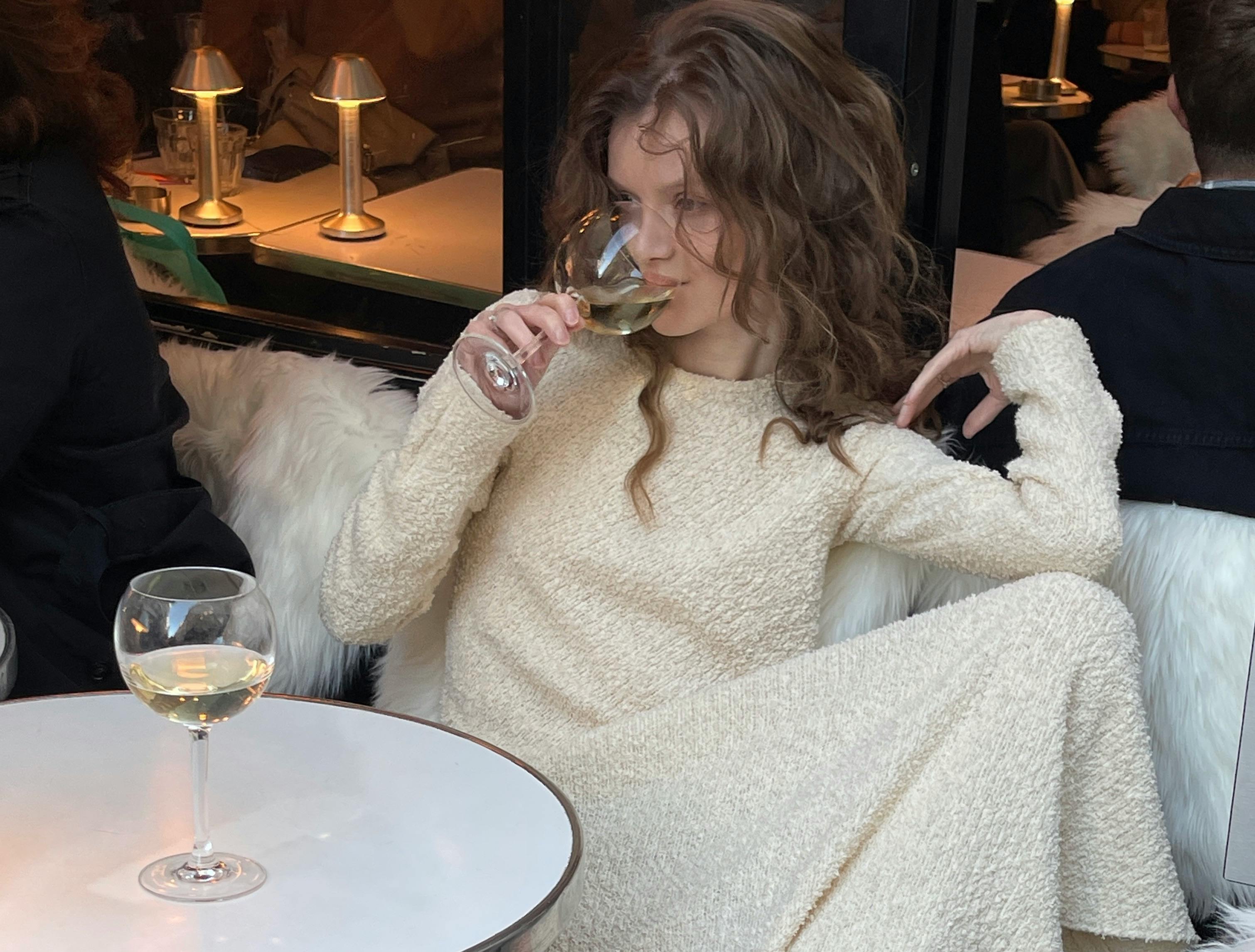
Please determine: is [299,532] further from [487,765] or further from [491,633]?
[487,765]

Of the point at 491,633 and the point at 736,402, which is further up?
the point at 736,402

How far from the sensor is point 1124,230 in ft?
5.06

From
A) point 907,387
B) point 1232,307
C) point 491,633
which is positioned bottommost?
point 491,633

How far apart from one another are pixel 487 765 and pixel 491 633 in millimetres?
413

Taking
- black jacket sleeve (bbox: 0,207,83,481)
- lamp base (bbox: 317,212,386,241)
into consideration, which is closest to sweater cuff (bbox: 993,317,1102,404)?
black jacket sleeve (bbox: 0,207,83,481)

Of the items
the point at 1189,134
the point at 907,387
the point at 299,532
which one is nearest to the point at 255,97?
the point at 299,532

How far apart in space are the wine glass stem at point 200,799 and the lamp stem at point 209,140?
1.64 metres

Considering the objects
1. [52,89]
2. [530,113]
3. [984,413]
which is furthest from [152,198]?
[984,413]

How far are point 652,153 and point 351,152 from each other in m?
1.00

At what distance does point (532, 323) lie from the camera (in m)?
1.37

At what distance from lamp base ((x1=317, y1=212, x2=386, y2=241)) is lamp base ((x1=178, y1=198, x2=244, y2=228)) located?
16 cm

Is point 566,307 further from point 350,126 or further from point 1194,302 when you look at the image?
point 350,126

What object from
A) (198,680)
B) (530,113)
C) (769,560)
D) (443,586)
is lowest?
(443,586)

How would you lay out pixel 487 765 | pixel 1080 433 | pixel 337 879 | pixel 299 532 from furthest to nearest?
1. pixel 299 532
2. pixel 1080 433
3. pixel 487 765
4. pixel 337 879
